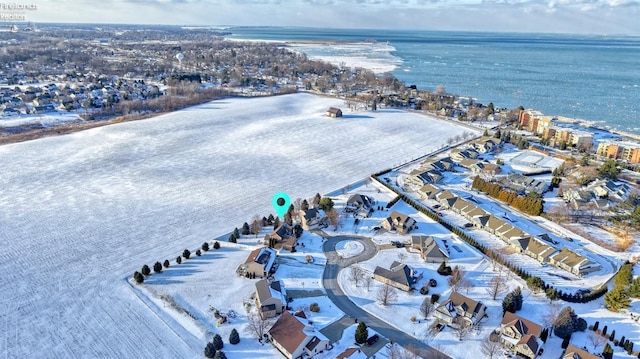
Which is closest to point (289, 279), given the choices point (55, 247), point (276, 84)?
point (55, 247)

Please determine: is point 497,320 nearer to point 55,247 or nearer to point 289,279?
point 289,279

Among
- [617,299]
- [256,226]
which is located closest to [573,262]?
[617,299]

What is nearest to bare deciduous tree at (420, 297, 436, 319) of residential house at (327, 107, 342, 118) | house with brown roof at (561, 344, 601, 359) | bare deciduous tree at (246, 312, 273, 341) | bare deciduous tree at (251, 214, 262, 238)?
house with brown roof at (561, 344, 601, 359)

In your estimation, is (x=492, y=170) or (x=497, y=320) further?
(x=492, y=170)

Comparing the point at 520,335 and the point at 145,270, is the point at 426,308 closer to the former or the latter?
the point at 520,335

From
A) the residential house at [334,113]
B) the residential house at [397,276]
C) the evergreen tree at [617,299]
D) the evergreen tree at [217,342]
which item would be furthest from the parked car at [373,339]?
the residential house at [334,113]

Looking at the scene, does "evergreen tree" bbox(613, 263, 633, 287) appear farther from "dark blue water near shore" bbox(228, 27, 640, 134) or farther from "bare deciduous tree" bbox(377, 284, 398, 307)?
"dark blue water near shore" bbox(228, 27, 640, 134)

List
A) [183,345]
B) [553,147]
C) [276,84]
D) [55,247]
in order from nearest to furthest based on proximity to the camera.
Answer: [183,345] < [55,247] < [553,147] < [276,84]
